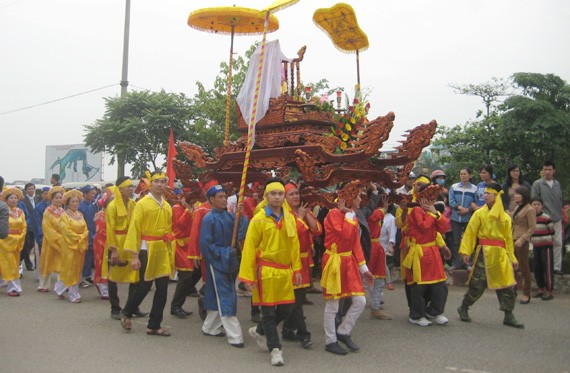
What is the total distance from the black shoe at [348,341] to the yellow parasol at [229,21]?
3.90 m

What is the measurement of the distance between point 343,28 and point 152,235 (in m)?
4.67

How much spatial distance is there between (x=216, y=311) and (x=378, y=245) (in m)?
2.45

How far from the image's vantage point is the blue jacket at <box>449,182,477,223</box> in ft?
33.0

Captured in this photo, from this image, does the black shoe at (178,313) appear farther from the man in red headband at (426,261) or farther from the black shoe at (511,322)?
the black shoe at (511,322)

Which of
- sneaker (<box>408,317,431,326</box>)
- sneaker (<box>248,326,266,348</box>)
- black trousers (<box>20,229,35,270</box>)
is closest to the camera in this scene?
sneaker (<box>248,326,266,348</box>)

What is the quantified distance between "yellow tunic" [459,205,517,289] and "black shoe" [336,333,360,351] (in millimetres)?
2047

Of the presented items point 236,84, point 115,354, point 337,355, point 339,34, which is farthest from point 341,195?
point 236,84

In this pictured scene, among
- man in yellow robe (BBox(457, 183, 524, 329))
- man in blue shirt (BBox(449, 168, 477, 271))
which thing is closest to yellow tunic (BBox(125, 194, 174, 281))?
man in yellow robe (BBox(457, 183, 524, 329))

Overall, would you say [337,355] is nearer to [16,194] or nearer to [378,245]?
[378,245]

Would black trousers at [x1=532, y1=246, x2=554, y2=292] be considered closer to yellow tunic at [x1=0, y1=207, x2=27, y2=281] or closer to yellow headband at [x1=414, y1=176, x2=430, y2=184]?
yellow headband at [x1=414, y1=176, x2=430, y2=184]

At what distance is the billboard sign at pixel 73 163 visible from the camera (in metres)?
42.0

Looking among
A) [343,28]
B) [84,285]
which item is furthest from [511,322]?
[84,285]

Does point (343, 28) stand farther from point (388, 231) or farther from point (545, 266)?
point (545, 266)

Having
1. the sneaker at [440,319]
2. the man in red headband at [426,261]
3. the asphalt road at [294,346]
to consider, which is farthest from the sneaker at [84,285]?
the sneaker at [440,319]
